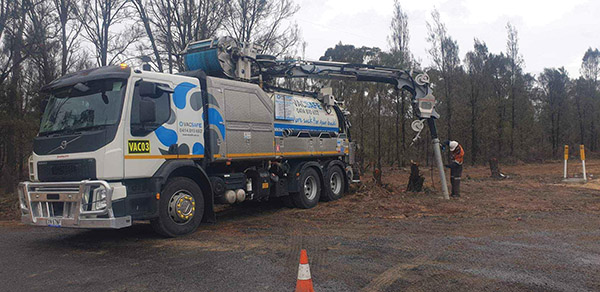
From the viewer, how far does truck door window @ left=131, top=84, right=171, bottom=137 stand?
23.2 feet

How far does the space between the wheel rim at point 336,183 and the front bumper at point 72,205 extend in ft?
22.6

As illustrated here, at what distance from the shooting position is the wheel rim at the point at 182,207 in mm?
7578

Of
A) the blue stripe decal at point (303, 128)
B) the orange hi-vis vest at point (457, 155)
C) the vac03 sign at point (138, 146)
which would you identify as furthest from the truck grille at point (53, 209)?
the orange hi-vis vest at point (457, 155)

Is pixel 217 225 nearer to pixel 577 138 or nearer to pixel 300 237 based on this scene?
pixel 300 237

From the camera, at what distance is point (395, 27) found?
96.3ft

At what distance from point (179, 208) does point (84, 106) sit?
235 cm

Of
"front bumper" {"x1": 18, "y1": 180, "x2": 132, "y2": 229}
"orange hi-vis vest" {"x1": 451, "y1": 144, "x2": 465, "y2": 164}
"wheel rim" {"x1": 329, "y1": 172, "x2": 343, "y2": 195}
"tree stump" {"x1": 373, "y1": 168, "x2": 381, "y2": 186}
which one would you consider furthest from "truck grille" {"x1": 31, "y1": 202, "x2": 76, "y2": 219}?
"orange hi-vis vest" {"x1": 451, "y1": 144, "x2": 465, "y2": 164}

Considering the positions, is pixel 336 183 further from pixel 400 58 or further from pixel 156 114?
pixel 400 58

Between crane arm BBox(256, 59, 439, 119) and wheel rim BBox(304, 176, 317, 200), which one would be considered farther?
wheel rim BBox(304, 176, 317, 200)

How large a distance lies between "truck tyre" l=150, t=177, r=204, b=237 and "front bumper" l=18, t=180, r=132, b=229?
2.34 ft

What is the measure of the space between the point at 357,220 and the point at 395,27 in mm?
22991

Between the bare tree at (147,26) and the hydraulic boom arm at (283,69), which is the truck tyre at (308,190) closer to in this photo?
the hydraulic boom arm at (283,69)

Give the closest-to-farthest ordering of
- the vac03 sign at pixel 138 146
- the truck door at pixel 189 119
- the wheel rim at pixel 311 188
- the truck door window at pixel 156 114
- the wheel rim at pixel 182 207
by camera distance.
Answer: the vac03 sign at pixel 138 146, the truck door window at pixel 156 114, the wheel rim at pixel 182 207, the truck door at pixel 189 119, the wheel rim at pixel 311 188

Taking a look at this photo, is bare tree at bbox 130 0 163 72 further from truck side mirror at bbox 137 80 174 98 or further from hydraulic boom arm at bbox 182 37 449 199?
truck side mirror at bbox 137 80 174 98
